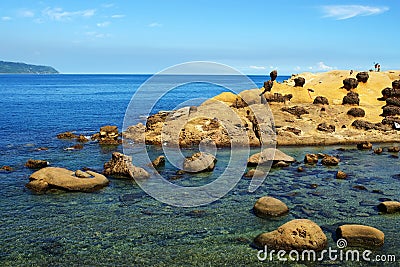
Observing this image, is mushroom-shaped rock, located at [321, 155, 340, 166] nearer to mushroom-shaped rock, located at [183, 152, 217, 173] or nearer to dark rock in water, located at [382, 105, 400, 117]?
mushroom-shaped rock, located at [183, 152, 217, 173]

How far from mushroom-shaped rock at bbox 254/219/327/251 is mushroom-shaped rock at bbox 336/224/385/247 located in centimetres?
141

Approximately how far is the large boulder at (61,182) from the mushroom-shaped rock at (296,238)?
50.5 feet

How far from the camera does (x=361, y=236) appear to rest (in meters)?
20.6

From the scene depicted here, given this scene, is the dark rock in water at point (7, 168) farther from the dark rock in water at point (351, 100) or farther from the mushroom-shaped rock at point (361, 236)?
the dark rock in water at point (351, 100)

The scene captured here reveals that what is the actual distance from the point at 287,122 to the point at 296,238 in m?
36.8

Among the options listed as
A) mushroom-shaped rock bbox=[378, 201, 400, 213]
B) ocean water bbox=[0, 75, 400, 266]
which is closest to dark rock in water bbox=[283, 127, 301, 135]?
ocean water bbox=[0, 75, 400, 266]

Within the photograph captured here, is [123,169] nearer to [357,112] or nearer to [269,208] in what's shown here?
[269,208]

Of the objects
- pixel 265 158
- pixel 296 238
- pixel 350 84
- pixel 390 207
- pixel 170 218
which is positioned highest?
pixel 350 84

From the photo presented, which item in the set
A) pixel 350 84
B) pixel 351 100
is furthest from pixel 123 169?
pixel 350 84

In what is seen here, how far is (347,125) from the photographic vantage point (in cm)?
5559

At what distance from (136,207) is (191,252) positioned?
25.6 ft

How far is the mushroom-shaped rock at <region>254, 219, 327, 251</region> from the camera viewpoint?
19672 millimetres

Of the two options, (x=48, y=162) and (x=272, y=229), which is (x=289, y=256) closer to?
(x=272, y=229)

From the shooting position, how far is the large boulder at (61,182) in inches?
1169
